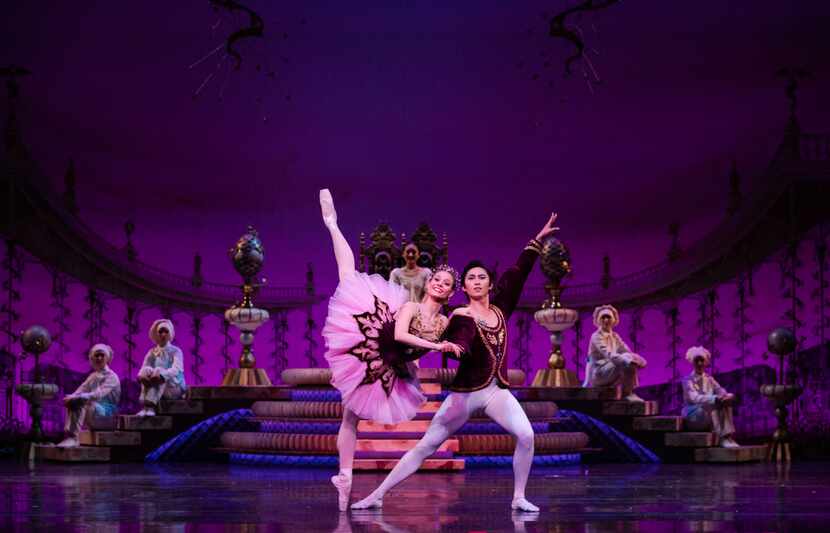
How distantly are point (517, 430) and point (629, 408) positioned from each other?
5575mm

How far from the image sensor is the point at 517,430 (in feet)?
20.6

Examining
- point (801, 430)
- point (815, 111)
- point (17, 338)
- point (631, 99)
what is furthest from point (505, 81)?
point (17, 338)

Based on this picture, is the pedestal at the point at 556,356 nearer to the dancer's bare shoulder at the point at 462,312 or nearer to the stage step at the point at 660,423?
the stage step at the point at 660,423

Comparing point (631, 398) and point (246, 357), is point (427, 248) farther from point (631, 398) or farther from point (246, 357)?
point (631, 398)

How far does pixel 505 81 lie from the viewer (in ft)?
52.2

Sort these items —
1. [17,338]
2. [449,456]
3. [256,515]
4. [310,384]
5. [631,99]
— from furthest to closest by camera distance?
[631,99] → [17,338] → [310,384] → [449,456] → [256,515]

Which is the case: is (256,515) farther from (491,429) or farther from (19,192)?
(19,192)

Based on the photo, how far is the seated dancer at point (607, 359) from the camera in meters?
11.6

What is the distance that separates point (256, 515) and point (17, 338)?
9111mm

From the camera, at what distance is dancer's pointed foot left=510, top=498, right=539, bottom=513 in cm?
623

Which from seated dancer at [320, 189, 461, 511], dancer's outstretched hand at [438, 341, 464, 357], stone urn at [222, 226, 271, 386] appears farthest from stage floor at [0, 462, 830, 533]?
stone urn at [222, 226, 271, 386]

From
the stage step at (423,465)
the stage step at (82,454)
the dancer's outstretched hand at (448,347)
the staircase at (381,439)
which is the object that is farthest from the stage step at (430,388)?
the dancer's outstretched hand at (448,347)

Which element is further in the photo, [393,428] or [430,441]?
[393,428]

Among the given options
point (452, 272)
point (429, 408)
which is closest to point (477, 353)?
point (452, 272)
